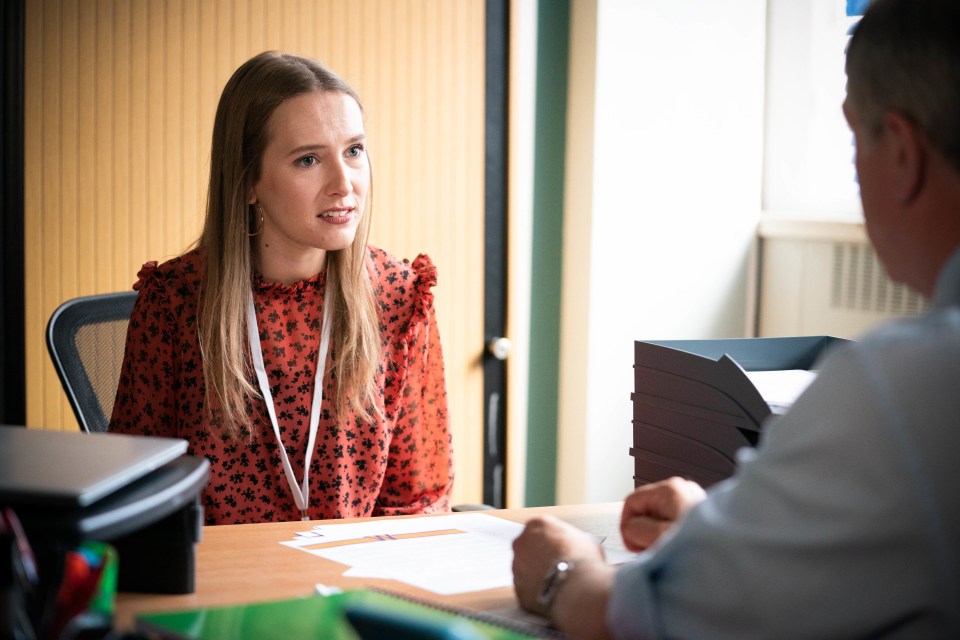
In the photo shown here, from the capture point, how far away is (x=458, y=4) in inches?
133

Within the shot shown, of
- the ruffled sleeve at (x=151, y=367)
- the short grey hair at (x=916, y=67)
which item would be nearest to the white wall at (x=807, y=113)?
the ruffled sleeve at (x=151, y=367)

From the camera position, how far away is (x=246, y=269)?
2107 mm

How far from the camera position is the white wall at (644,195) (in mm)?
3555

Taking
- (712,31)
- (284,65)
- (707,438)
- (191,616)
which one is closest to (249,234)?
(284,65)

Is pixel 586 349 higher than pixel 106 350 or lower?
lower

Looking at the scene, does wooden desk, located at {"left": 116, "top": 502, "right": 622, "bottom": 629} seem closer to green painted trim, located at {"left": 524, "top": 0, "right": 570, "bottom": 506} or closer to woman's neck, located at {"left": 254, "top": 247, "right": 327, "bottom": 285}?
woman's neck, located at {"left": 254, "top": 247, "right": 327, "bottom": 285}

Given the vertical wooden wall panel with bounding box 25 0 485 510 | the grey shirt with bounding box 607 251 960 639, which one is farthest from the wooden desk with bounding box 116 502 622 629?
the vertical wooden wall panel with bounding box 25 0 485 510

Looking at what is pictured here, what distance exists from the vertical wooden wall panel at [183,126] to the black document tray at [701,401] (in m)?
1.71

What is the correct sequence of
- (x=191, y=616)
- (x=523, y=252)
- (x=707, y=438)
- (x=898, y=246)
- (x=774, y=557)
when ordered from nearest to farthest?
(x=774, y=557) → (x=898, y=246) → (x=191, y=616) → (x=707, y=438) → (x=523, y=252)

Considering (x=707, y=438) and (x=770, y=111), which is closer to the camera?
(x=707, y=438)

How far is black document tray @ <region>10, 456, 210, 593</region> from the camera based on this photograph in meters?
0.94

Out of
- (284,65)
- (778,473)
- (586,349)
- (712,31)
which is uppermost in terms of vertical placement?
(712,31)

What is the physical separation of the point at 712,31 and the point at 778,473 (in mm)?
3126

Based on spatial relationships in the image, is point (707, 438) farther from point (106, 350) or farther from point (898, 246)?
point (106, 350)
